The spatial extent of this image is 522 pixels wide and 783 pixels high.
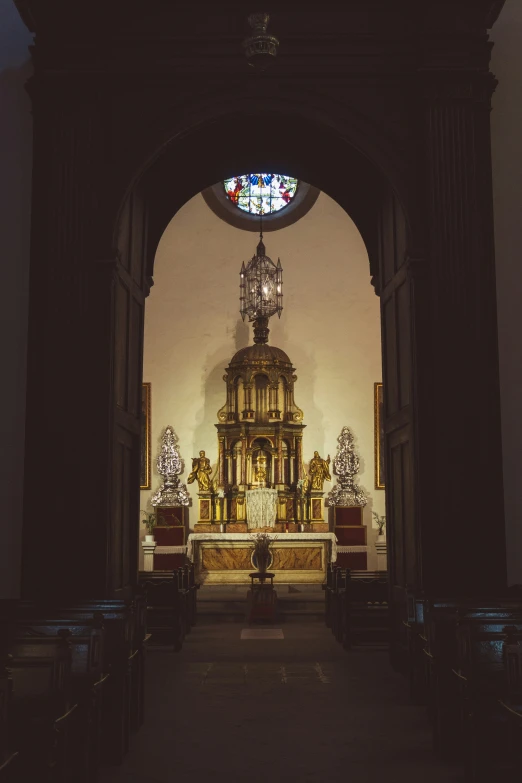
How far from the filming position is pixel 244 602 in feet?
44.8

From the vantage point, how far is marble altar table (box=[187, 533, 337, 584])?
1586 centimetres

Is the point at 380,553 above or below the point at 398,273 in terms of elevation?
below

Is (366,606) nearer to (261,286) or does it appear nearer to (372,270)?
(372,270)

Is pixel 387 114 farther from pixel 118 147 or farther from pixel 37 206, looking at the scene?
pixel 37 206

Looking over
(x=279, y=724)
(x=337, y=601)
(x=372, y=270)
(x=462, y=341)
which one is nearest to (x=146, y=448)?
(x=337, y=601)

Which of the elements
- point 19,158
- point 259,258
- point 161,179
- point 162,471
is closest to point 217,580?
point 162,471

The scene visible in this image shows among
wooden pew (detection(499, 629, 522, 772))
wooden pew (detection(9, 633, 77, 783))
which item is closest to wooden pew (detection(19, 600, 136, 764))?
wooden pew (detection(9, 633, 77, 783))

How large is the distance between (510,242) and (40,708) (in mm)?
5578

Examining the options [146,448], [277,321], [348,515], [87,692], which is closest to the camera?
[87,692]

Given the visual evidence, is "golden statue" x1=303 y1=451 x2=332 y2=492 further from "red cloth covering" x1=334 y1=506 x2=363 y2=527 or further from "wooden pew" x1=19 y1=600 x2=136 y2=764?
"wooden pew" x1=19 y1=600 x2=136 y2=764

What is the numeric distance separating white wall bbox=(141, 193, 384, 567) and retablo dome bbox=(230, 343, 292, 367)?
901mm

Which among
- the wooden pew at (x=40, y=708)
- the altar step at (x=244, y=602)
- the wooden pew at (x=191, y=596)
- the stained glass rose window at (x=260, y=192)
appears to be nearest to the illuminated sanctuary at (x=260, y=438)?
the altar step at (x=244, y=602)

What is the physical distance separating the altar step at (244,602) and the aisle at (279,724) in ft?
12.4

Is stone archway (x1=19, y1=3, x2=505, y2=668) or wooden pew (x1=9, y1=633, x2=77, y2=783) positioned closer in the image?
wooden pew (x1=9, y1=633, x2=77, y2=783)
